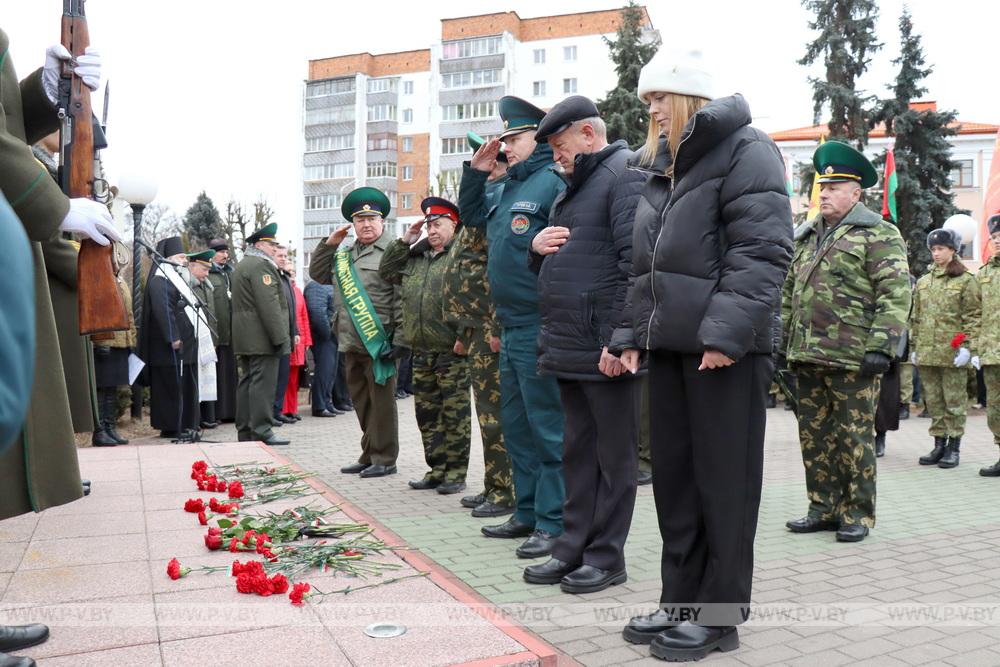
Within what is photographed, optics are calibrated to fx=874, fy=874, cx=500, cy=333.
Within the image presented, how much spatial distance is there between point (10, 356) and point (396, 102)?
234 feet

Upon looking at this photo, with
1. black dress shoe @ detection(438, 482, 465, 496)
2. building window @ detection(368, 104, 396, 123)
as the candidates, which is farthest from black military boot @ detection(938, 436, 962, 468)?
building window @ detection(368, 104, 396, 123)

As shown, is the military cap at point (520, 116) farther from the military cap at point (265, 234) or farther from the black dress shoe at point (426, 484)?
the military cap at point (265, 234)

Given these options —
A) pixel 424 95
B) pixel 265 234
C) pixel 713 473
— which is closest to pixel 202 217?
pixel 424 95

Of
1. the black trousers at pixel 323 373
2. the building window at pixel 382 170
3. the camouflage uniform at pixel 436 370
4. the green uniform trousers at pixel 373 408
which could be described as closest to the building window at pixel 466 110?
the building window at pixel 382 170

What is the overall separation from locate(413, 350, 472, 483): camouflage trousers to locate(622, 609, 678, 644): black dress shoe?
3271 mm

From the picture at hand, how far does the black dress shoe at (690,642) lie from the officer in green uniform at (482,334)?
256 centimetres

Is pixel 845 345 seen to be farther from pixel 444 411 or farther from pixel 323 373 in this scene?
pixel 323 373

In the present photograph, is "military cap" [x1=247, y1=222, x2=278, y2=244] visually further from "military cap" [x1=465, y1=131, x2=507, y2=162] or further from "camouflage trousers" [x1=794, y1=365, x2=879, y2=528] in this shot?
"camouflage trousers" [x1=794, y1=365, x2=879, y2=528]

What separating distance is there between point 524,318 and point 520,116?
3.75 feet

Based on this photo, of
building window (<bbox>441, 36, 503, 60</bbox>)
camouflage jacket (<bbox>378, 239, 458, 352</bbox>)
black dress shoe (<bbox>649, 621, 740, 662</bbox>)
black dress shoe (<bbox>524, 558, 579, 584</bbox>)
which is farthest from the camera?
building window (<bbox>441, 36, 503, 60</bbox>)

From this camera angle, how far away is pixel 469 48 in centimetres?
6450

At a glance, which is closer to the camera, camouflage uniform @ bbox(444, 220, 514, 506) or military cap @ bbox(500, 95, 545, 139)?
military cap @ bbox(500, 95, 545, 139)

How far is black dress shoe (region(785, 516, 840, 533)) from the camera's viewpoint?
551 centimetres

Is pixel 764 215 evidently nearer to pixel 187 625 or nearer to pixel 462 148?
pixel 187 625
